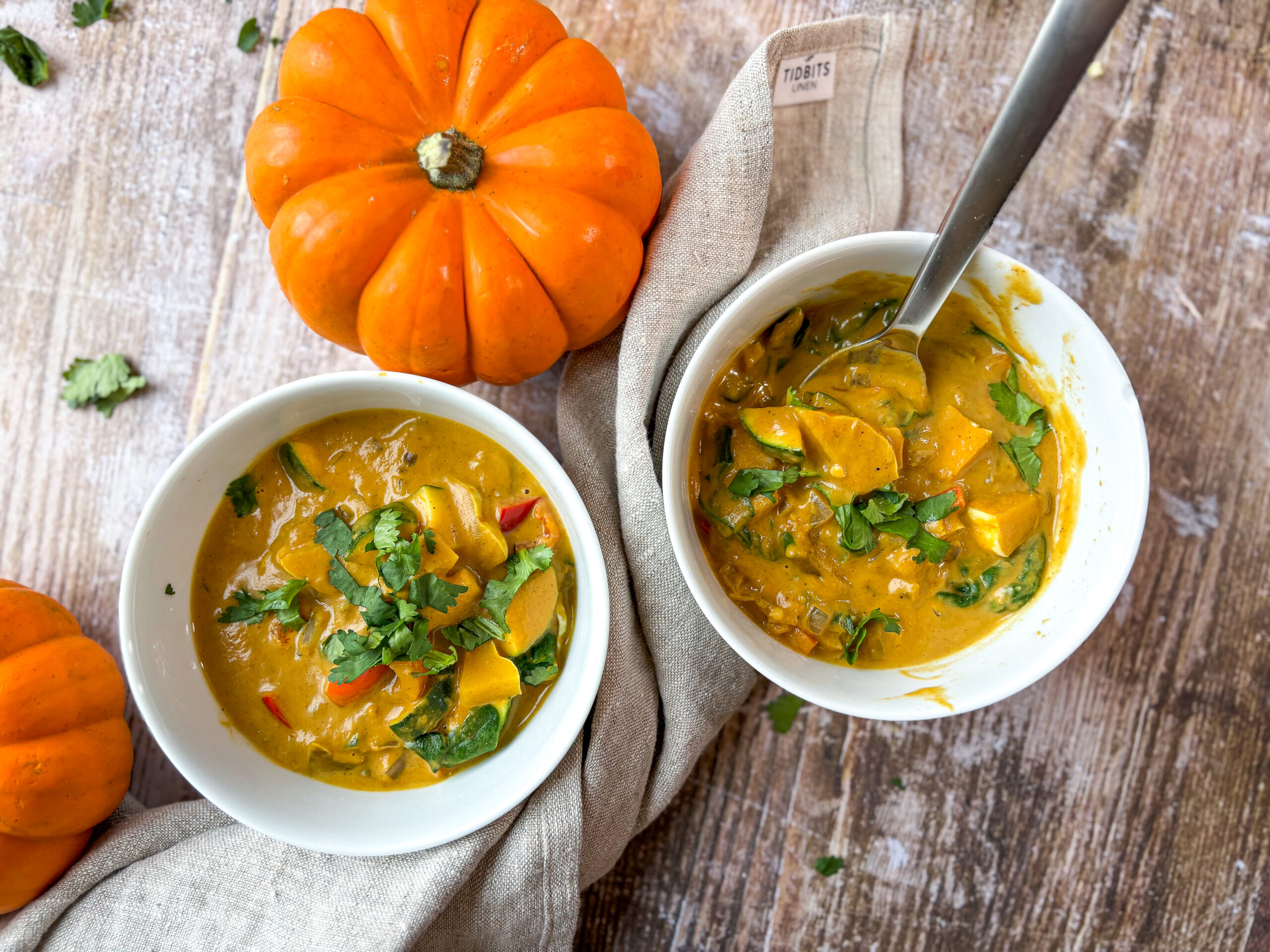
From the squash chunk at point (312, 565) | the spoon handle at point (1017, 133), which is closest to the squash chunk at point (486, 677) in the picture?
the squash chunk at point (312, 565)

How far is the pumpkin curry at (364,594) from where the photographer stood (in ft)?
7.51

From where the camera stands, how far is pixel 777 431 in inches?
87.8

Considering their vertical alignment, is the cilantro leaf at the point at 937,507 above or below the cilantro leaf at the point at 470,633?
above

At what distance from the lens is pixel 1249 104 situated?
283cm

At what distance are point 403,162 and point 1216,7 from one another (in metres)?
2.66

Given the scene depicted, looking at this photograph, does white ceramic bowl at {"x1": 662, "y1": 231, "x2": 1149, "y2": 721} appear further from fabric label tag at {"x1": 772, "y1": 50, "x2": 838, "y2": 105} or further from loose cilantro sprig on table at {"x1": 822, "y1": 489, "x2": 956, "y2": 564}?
fabric label tag at {"x1": 772, "y1": 50, "x2": 838, "y2": 105}

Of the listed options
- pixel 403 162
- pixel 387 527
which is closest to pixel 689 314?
pixel 403 162

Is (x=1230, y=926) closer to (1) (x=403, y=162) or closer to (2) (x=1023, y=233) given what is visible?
(2) (x=1023, y=233)

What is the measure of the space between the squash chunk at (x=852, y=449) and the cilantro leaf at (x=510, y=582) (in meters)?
0.78

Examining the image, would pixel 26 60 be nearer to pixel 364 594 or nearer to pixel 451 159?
pixel 451 159

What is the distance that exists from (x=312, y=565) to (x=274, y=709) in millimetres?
428

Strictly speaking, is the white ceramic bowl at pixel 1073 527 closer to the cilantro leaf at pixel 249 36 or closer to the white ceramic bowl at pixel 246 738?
the white ceramic bowl at pixel 246 738

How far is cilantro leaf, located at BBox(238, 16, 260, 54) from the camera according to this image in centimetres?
281

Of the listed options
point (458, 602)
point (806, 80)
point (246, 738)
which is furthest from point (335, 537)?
point (806, 80)
